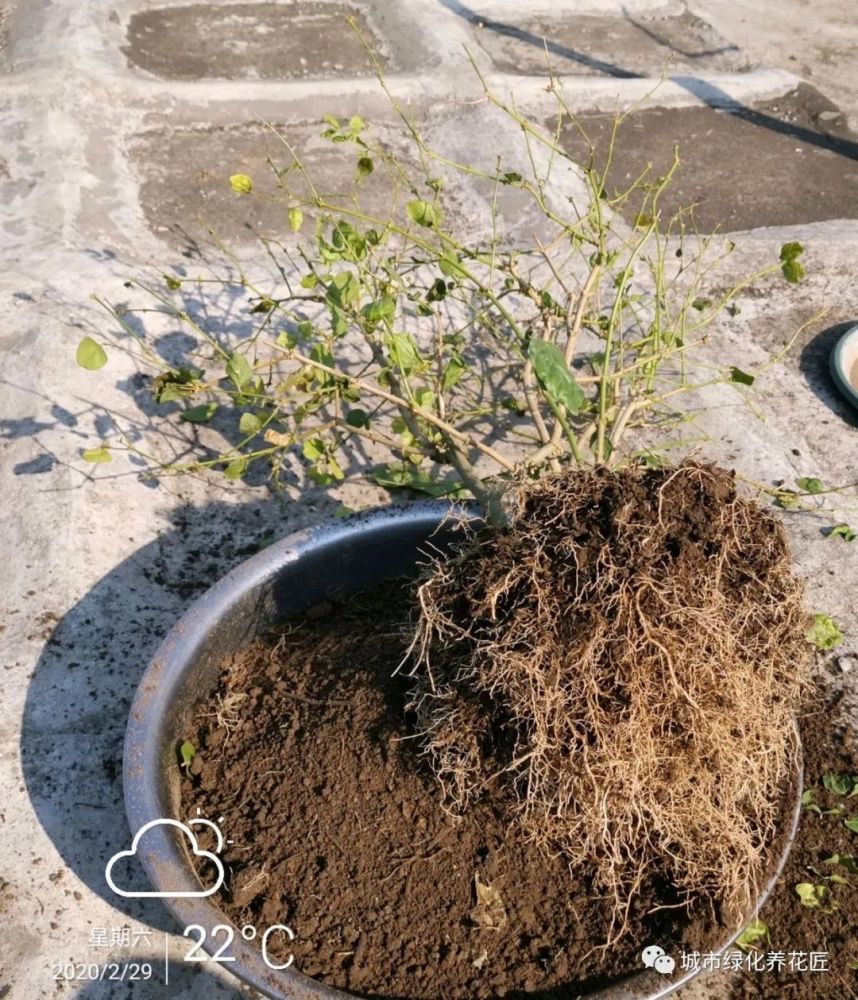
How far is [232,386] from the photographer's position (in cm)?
283

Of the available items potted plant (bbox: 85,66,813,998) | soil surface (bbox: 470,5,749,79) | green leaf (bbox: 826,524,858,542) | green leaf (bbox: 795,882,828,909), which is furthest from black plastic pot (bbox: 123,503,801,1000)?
soil surface (bbox: 470,5,749,79)

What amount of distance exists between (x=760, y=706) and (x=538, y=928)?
0.50m

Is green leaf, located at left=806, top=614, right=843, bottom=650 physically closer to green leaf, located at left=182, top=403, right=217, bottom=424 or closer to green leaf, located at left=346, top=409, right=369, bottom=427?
green leaf, located at left=346, top=409, right=369, bottom=427

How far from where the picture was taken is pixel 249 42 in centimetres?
489

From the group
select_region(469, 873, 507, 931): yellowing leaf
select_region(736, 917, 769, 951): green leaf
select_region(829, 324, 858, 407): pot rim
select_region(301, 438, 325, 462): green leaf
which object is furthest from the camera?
select_region(829, 324, 858, 407): pot rim

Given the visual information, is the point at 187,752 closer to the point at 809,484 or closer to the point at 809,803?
the point at 809,803

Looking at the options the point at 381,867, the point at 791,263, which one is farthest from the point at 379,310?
the point at 381,867

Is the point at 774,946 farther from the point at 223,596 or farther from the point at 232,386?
the point at 232,386

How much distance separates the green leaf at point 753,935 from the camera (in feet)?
5.83

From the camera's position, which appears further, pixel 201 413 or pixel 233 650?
pixel 201 413

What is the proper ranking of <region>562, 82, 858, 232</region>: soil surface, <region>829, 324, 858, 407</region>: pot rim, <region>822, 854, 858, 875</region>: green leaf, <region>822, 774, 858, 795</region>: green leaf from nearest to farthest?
1. <region>822, 854, 858, 875</region>: green leaf
2. <region>822, 774, 858, 795</region>: green leaf
3. <region>829, 324, 858, 407</region>: pot rim
4. <region>562, 82, 858, 232</region>: soil surface

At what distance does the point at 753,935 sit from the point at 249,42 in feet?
15.0

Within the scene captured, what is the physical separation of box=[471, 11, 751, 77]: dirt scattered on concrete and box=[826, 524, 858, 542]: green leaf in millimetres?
3119

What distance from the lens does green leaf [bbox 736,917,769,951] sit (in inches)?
69.9
